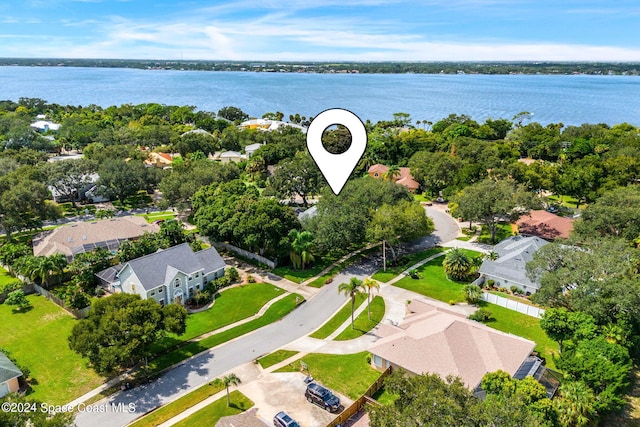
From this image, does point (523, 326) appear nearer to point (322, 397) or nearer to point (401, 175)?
A: point (322, 397)

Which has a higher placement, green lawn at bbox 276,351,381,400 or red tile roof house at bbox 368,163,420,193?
red tile roof house at bbox 368,163,420,193

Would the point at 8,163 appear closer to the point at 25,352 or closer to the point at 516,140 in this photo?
the point at 25,352

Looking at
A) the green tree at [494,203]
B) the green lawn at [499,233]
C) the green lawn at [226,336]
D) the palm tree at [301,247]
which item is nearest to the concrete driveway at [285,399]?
the green lawn at [226,336]

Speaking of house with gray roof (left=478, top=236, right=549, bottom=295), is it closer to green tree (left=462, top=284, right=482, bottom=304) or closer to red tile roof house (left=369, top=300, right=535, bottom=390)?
green tree (left=462, top=284, right=482, bottom=304)

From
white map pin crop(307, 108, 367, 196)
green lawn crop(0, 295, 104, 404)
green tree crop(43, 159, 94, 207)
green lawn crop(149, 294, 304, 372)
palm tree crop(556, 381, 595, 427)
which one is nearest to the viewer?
palm tree crop(556, 381, 595, 427)

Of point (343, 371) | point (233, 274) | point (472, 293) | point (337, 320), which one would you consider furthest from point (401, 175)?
point (343, 371)

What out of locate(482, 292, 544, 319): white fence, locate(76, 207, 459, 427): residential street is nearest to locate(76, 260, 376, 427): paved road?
locate(76, 207, 459, 427): residential street

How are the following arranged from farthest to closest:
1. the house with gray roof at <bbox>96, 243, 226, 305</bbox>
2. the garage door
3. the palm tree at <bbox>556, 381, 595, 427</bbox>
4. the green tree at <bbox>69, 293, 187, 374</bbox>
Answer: the house with gray roof at <bbox>96, 243, 226, 305</bbox>
the garage door
the green tree at <bbox>69, 293, 187, 374</bbox>
the palm tree at <bbox>556, 381, 595, 427</bbox>

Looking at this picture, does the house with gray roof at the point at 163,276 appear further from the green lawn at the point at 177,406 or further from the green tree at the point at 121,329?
the green lawn at the point at 177,406
